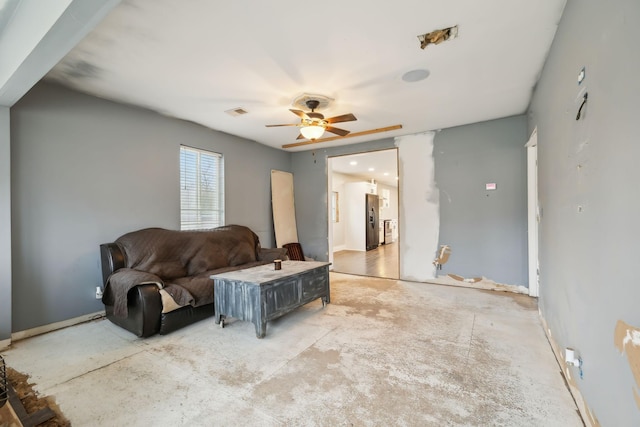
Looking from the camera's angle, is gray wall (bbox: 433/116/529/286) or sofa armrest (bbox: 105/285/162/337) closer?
sofa armrest (bbox: 105/285/162/337)

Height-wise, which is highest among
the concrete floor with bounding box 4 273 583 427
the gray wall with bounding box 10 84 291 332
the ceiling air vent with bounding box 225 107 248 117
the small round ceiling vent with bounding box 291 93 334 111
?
the ceiling air vent with bounding box 225 107 248 117

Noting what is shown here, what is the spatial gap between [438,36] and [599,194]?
167 cm

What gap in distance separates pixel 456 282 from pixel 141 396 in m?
4.43

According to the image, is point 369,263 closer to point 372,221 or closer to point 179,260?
point 372,221

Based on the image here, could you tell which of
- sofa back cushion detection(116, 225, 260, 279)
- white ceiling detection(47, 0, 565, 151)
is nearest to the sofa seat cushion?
sofa back cushion detection(116, 225, 260, 279)

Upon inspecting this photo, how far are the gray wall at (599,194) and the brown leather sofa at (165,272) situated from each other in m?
3.15

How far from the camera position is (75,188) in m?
3.19

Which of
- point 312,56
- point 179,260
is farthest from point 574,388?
point 179,260

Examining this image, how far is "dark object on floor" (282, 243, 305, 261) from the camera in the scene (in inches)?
233

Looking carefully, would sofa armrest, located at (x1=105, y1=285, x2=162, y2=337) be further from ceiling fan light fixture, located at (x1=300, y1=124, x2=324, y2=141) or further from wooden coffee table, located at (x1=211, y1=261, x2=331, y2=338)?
ceiling fan light fixture, located at (x1=300, y1=124, x2=324, y2=141)

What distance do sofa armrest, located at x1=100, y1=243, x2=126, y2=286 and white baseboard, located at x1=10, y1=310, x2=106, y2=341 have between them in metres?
0.44

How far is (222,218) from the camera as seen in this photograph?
488 centimetres

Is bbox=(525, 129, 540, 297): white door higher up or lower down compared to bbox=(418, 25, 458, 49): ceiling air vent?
lower down

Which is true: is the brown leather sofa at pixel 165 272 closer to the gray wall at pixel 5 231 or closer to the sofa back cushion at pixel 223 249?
the sofa back cushion at pixel 223 249
